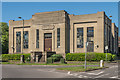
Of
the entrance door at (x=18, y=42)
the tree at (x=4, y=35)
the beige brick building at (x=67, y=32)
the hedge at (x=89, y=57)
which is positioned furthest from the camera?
the tree at (x=4, y=35)

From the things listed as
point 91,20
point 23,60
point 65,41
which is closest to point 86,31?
point 91,20

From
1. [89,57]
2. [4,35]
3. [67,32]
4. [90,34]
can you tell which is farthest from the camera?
[4,35]

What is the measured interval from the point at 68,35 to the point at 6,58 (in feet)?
64.3

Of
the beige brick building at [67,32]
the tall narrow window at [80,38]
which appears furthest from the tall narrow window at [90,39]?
the tall narrow window at [80,38]

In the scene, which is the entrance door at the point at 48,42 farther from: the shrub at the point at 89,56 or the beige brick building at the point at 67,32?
the shrub at the point at 89,56

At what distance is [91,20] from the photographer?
42250mm

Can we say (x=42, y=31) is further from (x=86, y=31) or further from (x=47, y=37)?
(x=86, y=31)

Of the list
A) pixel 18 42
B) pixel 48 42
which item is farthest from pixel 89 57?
pixel 18 42

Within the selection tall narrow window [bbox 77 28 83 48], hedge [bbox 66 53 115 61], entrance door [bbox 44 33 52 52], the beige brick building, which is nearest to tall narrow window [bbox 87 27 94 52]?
the beige brick building

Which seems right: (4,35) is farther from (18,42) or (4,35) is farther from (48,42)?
(48,42)

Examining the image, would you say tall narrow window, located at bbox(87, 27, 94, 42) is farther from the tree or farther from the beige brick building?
the tree

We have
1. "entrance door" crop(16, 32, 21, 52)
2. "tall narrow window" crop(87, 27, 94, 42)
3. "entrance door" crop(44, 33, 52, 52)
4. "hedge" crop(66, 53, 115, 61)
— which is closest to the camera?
"hedge" crop(66, 53, 115, 61)

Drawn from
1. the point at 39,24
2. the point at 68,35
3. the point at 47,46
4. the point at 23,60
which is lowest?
the point at 23,60

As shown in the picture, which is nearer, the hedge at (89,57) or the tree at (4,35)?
the hedge at (89,57)
